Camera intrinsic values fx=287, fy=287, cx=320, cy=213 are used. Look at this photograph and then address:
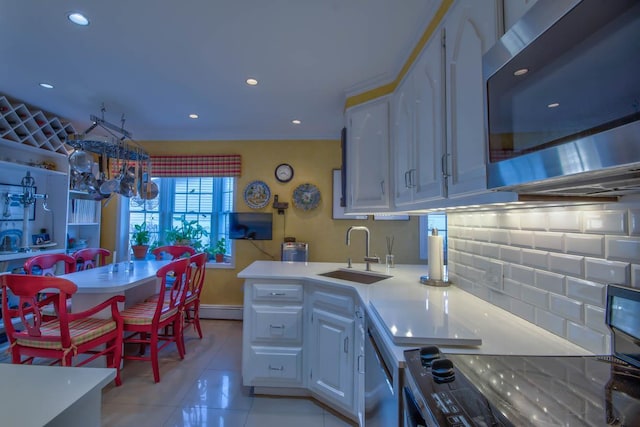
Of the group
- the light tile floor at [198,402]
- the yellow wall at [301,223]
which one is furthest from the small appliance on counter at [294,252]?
the light tile floor at [198,402]

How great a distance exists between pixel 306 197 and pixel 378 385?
287 cm

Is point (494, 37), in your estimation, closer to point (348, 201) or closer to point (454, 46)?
point (454, 46)

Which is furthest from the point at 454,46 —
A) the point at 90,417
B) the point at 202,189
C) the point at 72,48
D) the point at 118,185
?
the point at 202,189

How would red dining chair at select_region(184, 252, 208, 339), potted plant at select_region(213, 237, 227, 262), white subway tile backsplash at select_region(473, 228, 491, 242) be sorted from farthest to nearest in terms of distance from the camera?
potted plant at select_region(213, 237, 227, 262), red dining chair at select_region(184, 252, 208, 339), white subway tile backsplash at select_region(473, 228, 491, 242)

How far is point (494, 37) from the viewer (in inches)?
37.0

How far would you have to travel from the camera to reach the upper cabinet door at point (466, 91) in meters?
1.01

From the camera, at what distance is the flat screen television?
3812 millimetres

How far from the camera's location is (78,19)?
5.54 feet

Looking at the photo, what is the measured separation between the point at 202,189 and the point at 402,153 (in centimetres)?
312

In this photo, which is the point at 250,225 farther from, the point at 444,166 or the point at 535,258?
the point at 535,258

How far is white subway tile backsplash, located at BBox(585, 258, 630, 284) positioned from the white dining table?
2745mm

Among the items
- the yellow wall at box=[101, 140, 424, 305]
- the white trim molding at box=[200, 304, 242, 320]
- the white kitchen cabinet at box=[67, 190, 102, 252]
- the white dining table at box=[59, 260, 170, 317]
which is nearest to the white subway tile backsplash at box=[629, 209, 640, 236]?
the white dining table at box=[59, 260, 170, 317]

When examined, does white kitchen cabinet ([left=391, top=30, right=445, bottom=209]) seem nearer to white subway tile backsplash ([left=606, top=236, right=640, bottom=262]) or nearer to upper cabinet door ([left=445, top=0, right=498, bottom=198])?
upper cabinet door ([left=445, top=0, right=498, bottom=198])

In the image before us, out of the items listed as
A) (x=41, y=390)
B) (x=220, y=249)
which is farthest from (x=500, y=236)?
(x=220, y=249)
